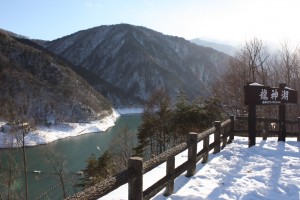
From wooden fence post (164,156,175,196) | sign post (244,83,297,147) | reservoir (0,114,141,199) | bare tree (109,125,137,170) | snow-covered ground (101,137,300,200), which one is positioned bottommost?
reservoir (0,114,141,199)

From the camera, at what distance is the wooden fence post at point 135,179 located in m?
4.96

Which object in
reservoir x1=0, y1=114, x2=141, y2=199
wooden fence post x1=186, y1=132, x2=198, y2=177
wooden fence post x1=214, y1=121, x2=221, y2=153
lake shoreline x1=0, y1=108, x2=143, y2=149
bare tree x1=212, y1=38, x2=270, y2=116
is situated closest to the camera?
wooden fence post x1=186, y1=132, x2=198, y2=177

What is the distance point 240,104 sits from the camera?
24.0 metres

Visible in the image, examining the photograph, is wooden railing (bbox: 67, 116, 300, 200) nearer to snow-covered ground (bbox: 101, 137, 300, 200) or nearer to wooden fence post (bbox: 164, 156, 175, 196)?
wooden fence post (bbox: 164, 156, 175, 196)

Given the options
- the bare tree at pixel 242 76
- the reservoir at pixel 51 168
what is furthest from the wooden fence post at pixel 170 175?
the reservoir at pixel 51 168

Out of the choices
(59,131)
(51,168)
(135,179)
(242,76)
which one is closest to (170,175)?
(135,179)

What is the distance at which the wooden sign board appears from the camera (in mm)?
11398

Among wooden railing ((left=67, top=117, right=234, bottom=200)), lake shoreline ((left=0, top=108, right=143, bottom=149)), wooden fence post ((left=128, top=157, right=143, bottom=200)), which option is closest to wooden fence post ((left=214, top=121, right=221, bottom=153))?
wooden railing ((left=67, top=117, right=234, bottom=200))

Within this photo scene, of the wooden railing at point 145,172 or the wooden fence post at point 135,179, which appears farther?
the wooden fence post at point 135,179

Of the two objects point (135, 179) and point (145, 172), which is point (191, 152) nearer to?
point (145, 172)

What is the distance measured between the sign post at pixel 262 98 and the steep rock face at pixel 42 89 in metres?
86.7

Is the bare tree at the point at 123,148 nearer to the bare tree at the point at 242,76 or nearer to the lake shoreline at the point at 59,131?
the bare tree at the point at 242,76

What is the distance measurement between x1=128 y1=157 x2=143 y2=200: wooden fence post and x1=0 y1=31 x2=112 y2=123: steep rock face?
91115 millimetres

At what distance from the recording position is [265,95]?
11.7 m
